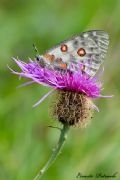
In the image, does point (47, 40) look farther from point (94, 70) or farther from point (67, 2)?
point (94, 70)

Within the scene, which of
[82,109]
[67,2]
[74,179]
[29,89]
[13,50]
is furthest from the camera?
[67,2]

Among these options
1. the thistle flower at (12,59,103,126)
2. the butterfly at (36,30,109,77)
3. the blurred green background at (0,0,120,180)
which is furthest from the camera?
the blurred green background at (0,0,120,180)

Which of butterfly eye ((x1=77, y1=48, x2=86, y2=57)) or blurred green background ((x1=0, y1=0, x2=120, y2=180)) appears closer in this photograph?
butterfly eye ((x1=77, y1=48, x2=86, y2=57))

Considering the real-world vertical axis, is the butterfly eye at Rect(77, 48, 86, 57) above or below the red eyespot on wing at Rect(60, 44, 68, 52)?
below

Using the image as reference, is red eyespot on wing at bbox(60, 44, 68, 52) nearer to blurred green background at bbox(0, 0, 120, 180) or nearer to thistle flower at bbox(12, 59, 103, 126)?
thistle flower at bbox(12, 59, 103, 126)

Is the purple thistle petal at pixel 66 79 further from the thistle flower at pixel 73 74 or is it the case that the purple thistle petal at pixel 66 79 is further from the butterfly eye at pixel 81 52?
the butterfly eye at pixel 81 52

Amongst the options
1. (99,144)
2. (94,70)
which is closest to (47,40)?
(99,144)

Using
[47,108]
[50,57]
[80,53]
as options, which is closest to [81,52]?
[80,53]

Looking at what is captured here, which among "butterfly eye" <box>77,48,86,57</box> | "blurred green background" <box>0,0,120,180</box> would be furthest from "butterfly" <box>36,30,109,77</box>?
"blurred green background" <box>0,0,120,180</box>
